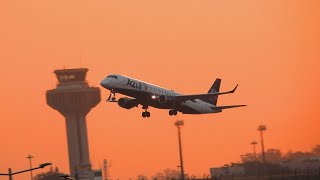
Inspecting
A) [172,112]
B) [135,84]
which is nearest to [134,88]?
[135,84]

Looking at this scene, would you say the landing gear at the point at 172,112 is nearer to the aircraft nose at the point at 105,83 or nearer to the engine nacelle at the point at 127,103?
the engine nacelle at the point at 127,103

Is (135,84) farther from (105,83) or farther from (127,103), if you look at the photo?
(127,103)

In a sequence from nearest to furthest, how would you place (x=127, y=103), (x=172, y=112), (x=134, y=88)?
(x=134, y=88)
(x=127, y=103)
(x=172, y=112)

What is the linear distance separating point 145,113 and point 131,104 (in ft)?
9.03

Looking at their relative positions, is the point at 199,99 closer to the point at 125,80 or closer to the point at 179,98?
the point at 179,98

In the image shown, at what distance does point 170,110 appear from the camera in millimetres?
185250

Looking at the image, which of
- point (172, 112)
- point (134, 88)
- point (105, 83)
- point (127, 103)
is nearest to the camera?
point (105, 83)

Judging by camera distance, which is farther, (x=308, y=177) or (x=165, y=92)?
(x=165, y=92)

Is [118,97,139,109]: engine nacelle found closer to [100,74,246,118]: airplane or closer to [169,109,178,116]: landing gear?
[100,74,246,118]: airplane

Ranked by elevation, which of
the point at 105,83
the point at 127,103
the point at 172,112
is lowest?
the point at 172,112

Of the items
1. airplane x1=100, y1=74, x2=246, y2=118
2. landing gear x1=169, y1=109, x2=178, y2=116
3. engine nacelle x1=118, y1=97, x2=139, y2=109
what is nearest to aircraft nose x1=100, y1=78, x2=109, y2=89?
airplane x1=100, y1=74, x2=246, y2=118

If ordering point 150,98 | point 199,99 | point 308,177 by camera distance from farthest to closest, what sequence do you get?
1. point 199,99
2. point 150,98
3. point 308,177

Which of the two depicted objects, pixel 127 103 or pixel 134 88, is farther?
pixel 127 103

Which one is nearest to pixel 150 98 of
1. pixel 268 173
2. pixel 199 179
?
pixel 199 179
